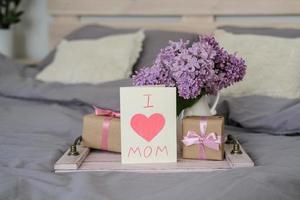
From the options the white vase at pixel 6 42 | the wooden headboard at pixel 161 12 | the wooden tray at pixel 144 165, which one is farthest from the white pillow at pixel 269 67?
the white vase at pixel 6 42

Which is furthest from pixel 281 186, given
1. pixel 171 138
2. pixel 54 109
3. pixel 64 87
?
pixel 64 87

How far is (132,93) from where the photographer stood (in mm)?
979

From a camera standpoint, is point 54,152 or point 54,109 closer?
point 54,152

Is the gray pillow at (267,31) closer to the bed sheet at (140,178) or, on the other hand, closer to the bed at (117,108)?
the bed at (117,108)

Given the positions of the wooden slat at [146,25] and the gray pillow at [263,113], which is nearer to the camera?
the gray pillow at [263,113]

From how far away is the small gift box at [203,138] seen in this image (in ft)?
3.22

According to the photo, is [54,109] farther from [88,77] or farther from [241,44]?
[241,44]

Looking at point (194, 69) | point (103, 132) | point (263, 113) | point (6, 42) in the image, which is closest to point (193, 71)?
point (194, 69)

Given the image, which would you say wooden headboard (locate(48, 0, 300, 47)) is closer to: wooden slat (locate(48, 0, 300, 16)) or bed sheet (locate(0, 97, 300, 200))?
wooden slat (locate(48, 0, 300, 16))

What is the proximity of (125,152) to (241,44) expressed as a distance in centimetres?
88

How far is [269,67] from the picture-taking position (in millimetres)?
1539

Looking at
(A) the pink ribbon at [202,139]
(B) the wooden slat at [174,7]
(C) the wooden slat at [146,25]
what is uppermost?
(B) the wooden slat at [174,7]

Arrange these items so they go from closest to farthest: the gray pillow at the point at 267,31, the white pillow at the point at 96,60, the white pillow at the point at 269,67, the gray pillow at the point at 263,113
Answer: the gray pillow at the point at 263,113 → the white pillow at the point at 269,67 → the gray pillow at the point at 267,31 → the white pillow at the point at 96,60

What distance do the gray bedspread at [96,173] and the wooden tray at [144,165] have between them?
3 centimetres
